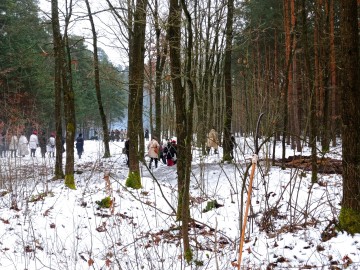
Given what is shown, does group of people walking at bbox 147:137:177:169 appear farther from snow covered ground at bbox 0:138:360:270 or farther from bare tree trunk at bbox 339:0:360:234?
bare tree trunk at bbox 339:0:360:234

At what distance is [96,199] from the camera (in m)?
8.68

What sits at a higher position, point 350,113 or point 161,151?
point 350,113

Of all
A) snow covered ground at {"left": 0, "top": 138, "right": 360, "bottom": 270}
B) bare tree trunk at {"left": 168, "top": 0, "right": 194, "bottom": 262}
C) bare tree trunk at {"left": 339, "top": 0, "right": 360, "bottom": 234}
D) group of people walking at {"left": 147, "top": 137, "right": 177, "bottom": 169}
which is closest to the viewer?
bare tree trunk at {"left": 168, "top": 0, "right": 194, "bottom": 262}

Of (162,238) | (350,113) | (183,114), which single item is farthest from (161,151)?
(350,113)

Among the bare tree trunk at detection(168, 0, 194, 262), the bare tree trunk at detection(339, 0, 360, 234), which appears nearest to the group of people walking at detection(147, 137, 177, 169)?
the bare tree trunk at detection(168, 0, 194, 262)

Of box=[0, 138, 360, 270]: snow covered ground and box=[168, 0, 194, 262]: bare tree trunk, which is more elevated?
box=[168, 0, 194, 262]: bare tree trunk

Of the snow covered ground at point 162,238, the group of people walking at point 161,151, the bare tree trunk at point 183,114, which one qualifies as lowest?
the snow covered ground at point 162,238

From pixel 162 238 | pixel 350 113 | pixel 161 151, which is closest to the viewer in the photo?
pixel 350 113

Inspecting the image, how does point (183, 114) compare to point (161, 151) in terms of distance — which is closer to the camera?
point (183, 114)

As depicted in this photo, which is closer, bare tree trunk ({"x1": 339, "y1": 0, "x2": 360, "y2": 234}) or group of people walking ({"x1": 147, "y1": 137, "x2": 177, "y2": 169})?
bare tree trunk ({"x1": 339, "y1": 0, "x2": 360, "y2": 234})

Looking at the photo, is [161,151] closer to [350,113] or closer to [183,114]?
[183,114]

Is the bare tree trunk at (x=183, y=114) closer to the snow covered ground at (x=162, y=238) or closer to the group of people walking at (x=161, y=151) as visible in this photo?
the snow covered ground at (x=162, y=238)

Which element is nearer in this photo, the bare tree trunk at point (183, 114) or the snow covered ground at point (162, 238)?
the bare tree trunk at point (183, 114)

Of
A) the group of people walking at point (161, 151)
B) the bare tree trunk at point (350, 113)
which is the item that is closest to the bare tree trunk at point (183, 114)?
the bare tree trunk at point (350, 113)
